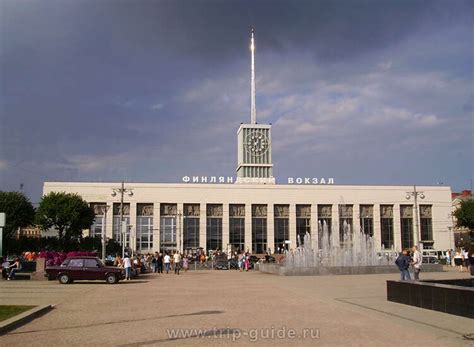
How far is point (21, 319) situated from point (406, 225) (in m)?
94.1

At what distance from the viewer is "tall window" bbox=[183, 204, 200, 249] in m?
94.4

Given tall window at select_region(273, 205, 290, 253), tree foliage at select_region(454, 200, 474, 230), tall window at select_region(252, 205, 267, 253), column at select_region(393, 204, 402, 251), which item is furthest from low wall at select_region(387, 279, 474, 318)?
column at select_region(393, 204, 402, 251)

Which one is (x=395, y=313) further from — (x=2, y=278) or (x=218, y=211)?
(x=218, y=211)

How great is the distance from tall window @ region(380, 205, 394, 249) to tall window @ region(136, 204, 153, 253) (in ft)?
138

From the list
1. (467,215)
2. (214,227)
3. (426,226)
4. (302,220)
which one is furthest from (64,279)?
(426,226)

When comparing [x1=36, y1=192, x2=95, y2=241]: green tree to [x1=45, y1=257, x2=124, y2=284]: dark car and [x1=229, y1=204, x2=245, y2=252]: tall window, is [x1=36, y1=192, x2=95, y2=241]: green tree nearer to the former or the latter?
[x1=229, y1=204, x2=245, y2=252]: tall window

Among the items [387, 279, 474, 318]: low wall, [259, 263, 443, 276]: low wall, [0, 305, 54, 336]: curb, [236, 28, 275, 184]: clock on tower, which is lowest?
[259, 263, 443, 276]: low wall

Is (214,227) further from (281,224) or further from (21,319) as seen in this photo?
(21,319)

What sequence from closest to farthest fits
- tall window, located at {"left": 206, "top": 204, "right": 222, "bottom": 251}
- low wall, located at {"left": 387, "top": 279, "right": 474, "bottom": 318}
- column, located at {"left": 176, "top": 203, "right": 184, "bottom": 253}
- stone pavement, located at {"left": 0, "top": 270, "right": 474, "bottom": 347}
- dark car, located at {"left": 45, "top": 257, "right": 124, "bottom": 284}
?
stone pavement, located at {"left": 0, "top": 270, "right": 474, "bottom": 347} → low wall, located at {"left": 387, "top": 279, "right": 474, "bottom": 318} → dark car, located at {"left": 45, "top": 257, "right": 124, "bottom": 284} → column, located at {"left": 176, "top": 203, "right": 184, "bottom": 253} → tall window, located at {"left": 206, "top": 204, "right": 222, "bottom": 251}

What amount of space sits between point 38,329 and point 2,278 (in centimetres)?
2209

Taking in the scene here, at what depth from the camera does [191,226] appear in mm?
95250

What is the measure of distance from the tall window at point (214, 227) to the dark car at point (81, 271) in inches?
2600

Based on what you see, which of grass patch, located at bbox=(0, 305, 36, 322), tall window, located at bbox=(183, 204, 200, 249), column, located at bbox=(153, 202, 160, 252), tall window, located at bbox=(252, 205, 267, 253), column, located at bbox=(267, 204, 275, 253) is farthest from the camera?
tall window, located at bbox=(252, 205, 267, 253)

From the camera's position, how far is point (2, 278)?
31609mm
